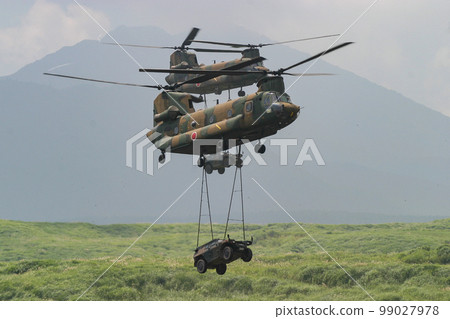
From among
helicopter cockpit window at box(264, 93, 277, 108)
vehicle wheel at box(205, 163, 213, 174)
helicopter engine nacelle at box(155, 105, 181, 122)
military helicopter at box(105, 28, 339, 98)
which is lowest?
vehicle wheel at box(205, 163, 213, 174)

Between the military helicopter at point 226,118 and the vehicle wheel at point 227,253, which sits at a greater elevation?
the military helicopter at point 226,118

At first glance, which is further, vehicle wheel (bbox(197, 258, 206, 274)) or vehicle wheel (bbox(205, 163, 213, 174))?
vehicle wheel (bbox(205, 163, 213, 174))

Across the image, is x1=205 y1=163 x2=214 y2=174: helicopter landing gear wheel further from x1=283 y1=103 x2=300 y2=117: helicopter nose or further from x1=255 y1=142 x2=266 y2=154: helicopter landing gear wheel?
x1=283 y1=103 x2=300 y2=117: helicopter nose

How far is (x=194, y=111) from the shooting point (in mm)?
34969

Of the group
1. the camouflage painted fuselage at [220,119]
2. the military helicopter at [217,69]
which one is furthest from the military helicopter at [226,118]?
the military helicopter at [217,69]

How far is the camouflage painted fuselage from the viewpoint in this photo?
1085 inches

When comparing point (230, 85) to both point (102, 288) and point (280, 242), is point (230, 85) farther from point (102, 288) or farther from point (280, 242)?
point (280, 242)

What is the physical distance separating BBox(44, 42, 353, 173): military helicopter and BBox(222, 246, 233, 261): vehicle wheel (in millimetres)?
6245

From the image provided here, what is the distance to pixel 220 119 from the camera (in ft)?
99.4

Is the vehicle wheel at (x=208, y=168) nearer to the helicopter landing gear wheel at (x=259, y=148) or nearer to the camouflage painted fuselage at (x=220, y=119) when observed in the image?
the camouflage painted fuselage at (x=220, y=119)

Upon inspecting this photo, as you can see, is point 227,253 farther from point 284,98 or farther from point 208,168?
point 284,98

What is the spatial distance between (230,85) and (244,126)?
17.7 meters

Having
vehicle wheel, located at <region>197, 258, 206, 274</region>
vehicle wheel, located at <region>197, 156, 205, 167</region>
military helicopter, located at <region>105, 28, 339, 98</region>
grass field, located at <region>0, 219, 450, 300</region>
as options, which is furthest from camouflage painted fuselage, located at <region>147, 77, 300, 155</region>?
grass field, located at <region>0, 219, 450, 300</region>

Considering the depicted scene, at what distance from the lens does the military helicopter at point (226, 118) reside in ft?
89.9
